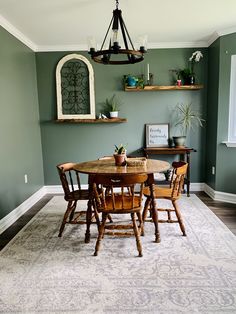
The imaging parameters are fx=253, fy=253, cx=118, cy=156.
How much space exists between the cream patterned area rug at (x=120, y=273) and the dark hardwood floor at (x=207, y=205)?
0.12 metres

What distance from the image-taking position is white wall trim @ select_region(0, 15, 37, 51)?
3.07 metres

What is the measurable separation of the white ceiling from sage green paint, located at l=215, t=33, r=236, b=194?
0.22 metres

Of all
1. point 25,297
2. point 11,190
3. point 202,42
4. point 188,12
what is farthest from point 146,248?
point 202,42

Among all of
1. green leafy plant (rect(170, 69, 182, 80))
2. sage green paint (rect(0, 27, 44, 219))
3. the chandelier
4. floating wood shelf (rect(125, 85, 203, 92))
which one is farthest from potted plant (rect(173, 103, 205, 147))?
sage green paint (rect(0, 27, 44, 219))

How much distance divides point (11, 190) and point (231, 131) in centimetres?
318

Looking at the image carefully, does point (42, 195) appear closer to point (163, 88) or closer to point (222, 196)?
point (163, 88)

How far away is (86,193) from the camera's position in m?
2.81

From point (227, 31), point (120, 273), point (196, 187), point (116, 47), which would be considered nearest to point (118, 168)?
point (120, 273)

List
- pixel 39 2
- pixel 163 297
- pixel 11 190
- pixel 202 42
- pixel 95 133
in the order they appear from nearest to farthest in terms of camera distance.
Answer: pixel 163 297
pixel 39 2
pixel 11 190
pixel 202 42
pixel 95 133

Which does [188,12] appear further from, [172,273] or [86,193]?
[172,273]

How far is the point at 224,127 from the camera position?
3.77m

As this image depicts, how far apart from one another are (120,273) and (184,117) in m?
2.93

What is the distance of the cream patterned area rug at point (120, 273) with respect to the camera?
170cm

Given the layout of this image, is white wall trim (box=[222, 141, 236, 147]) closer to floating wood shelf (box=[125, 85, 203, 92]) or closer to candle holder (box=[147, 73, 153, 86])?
floating wood shelf (box=[125, 85, 203, 92])
